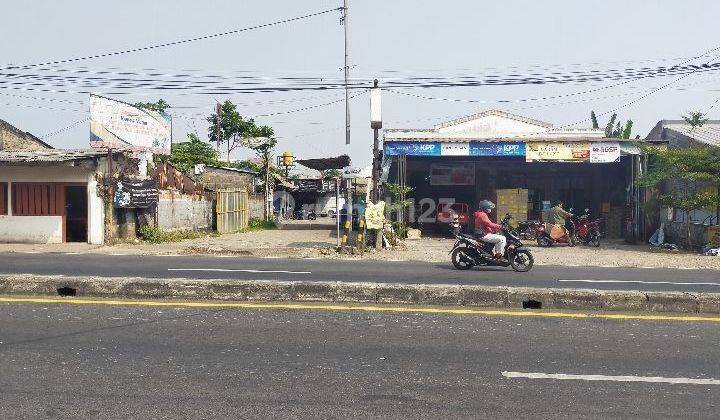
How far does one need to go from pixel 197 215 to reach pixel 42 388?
21557mm

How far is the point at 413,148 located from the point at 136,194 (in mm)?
9520

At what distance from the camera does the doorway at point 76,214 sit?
20594 mm

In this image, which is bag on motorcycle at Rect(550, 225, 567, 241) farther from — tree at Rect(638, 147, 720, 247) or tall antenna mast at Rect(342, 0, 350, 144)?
tall antenna mast at Rect(342, 0, 350, 144)

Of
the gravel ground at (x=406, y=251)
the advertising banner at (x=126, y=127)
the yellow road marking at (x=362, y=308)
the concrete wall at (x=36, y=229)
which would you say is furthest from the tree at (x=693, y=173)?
the concrete wall at (x=36, y=229)

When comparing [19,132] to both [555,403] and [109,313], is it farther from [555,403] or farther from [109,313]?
[555,403]

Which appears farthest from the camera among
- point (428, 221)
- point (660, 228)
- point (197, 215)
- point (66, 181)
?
point (428, 221)

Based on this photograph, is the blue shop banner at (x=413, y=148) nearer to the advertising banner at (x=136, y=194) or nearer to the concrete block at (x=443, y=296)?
the advertising banner at (x=136, y=194)

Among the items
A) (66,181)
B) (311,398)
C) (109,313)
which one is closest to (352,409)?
(311,398)

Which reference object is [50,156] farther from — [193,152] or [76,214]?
[193,152]

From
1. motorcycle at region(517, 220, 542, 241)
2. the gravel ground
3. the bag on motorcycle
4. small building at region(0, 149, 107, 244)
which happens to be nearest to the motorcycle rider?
the gravel ground

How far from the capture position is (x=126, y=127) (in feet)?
73.4

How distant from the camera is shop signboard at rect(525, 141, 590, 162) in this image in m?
22.8

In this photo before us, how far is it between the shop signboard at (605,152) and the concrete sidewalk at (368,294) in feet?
51.0

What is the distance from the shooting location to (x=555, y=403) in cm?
443
